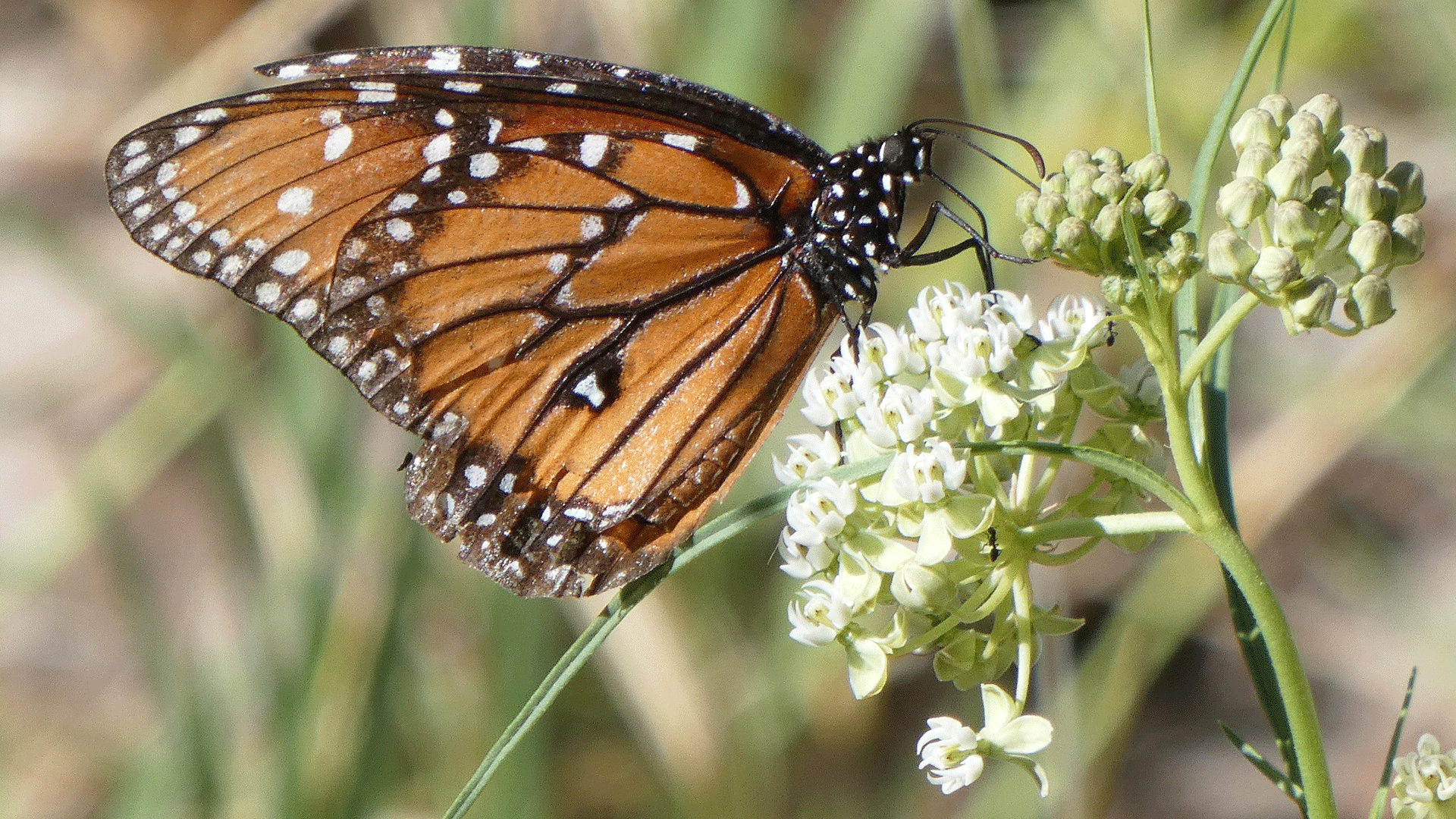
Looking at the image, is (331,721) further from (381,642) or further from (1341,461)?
(1341,461)

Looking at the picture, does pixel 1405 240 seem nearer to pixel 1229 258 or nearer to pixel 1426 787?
pixel 1229 258

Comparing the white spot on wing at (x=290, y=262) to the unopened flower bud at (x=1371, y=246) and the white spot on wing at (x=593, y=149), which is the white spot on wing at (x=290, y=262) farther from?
the unopened flower bud at (x=1371, y=246)

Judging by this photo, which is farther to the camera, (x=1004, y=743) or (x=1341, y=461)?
(x=1341, y=461)

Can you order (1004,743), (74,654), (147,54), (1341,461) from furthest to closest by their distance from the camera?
(147,54) → (74,654) → (1341,461) → (1004,743)

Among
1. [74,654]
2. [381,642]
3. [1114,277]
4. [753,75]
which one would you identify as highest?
[753,75]

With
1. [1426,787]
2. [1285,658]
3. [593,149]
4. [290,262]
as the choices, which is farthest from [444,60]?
[1426,787]

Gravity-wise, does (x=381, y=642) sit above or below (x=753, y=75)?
below

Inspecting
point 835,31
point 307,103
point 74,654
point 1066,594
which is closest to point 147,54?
point 74,654

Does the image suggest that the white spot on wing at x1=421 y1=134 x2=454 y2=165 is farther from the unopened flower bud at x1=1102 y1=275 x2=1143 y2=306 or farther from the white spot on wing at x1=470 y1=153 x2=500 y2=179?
the unopened flower bud at x1=1102 y1=275 x2=1143 y2=306

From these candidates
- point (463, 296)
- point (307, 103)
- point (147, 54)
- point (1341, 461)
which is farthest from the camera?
point (147, 54)
